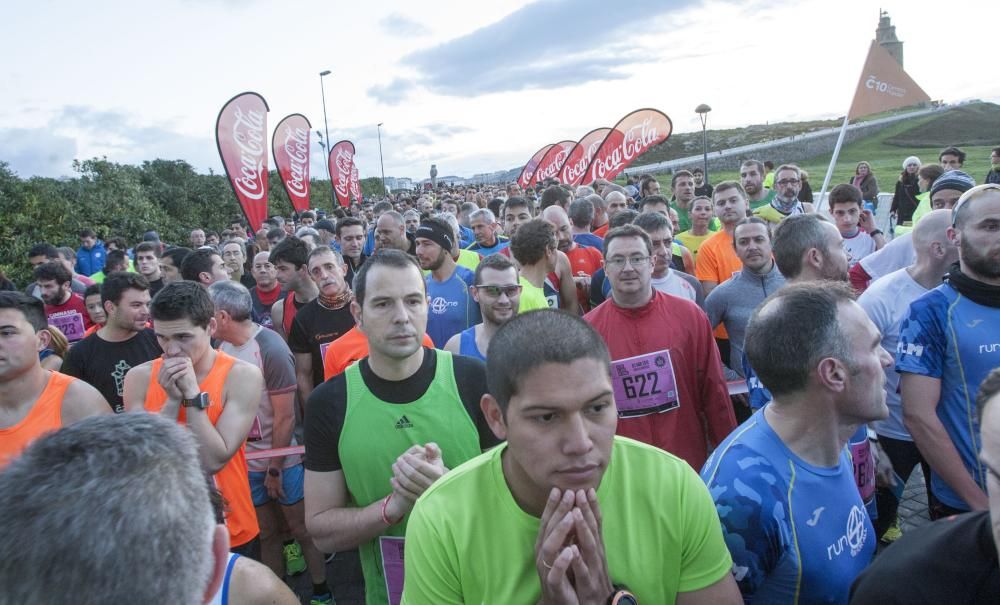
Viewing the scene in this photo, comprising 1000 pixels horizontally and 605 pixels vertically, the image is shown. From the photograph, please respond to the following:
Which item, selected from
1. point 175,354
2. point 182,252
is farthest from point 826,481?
point 182,252

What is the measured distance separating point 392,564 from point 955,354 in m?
2.71

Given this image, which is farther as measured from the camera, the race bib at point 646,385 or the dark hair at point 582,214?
the dark hair at point 582,214

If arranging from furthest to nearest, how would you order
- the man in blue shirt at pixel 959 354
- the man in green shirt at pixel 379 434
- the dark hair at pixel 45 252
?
the dark hair at pixel 45 252, the man in blue shirt at pixel 959 354, the man in green shirt at pixel 379 434

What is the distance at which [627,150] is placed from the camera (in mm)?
15359

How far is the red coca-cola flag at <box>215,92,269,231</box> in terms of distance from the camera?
1196cm

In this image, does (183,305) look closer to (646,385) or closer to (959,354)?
(646,385)

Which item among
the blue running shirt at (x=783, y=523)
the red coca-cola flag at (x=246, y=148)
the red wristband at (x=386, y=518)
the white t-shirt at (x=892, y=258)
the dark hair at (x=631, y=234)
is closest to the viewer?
the blue running shirt at (x=783, y=523)

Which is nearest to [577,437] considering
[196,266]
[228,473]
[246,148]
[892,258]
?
[228,473]

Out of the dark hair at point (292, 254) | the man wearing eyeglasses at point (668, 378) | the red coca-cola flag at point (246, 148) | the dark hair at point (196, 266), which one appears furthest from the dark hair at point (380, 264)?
the red coca-cola flag at point (246, 148)

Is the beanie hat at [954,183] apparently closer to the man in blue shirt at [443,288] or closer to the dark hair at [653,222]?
the dark hair at [653,222]

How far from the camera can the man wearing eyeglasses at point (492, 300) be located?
4.11 meters

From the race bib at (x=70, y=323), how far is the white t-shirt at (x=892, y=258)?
7.99m

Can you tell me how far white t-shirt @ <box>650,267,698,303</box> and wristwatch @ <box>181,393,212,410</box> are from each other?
3402mm

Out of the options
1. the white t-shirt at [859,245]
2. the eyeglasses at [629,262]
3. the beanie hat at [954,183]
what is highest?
the beanie hat at [954,183]
